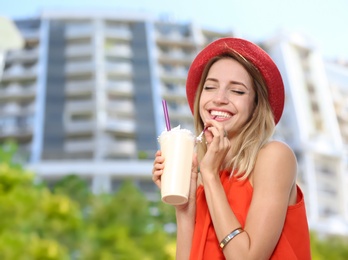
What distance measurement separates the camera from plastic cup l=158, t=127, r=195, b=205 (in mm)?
878

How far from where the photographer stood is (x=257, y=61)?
3.09 ft

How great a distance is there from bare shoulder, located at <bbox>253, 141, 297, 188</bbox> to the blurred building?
1832 centimetres

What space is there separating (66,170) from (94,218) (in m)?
9.13

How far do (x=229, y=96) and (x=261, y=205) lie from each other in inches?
7.5

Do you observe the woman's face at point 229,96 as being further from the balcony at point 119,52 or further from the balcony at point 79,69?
the balcony at point 119,52

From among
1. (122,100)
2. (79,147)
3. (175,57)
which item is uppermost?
(175,57)

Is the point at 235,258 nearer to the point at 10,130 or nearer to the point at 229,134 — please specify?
the point at 229,134

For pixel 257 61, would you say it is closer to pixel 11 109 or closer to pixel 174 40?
pixel 11 109

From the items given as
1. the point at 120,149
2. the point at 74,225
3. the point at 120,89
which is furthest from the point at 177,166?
the point at 120,89

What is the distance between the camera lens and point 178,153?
2.93ft

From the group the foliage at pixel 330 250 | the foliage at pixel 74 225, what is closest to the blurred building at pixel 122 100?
the foliage at pixel 330 250

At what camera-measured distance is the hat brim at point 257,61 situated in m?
0.94

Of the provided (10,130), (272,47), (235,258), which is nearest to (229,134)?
(235,258)

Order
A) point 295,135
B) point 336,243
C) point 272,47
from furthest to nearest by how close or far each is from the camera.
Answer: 1. point 272,47
2. point 295,135
3. point 336,243
